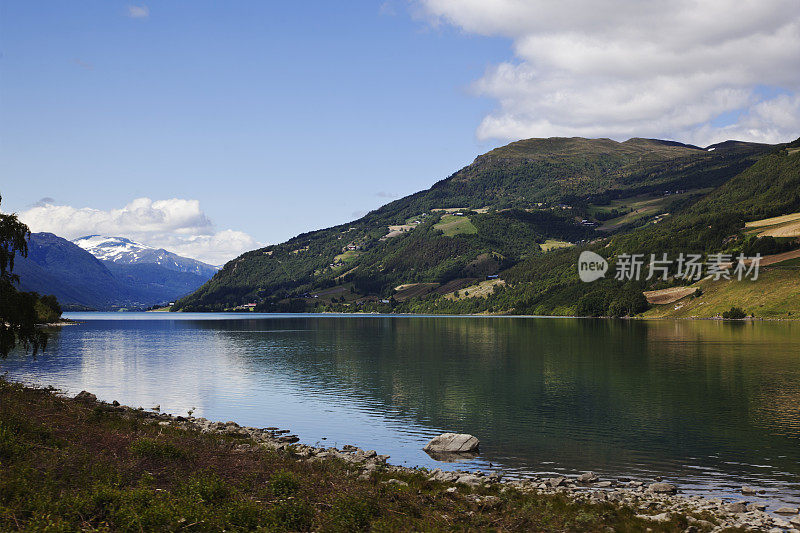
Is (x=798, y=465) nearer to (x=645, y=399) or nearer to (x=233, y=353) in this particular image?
(x=645, y=399)

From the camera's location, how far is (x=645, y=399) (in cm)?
7544

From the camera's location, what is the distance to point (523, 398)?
77500mm

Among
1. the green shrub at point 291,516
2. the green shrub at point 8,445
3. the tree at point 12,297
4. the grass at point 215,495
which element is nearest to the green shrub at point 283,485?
the grass at point 215,495

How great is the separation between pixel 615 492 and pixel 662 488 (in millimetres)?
3665

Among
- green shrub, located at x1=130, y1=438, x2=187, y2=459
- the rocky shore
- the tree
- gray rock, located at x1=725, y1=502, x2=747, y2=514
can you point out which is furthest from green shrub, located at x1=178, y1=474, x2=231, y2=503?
the tree

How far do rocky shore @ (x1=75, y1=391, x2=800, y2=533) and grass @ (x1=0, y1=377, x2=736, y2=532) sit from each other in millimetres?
1062

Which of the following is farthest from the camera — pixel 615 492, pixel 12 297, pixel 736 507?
pixel 12 297

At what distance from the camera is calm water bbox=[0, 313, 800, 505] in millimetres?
47784

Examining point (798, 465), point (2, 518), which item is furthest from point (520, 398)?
point (2, 518)

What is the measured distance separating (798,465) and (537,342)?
128310 mm

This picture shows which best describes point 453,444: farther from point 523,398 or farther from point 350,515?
point 523,398

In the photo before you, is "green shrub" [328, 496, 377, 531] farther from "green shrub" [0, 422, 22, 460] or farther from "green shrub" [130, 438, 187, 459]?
"green shrub" [0, 422, 22, 460]

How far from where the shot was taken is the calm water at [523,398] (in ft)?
157

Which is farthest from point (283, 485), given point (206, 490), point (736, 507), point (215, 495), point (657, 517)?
point (736, 507)
